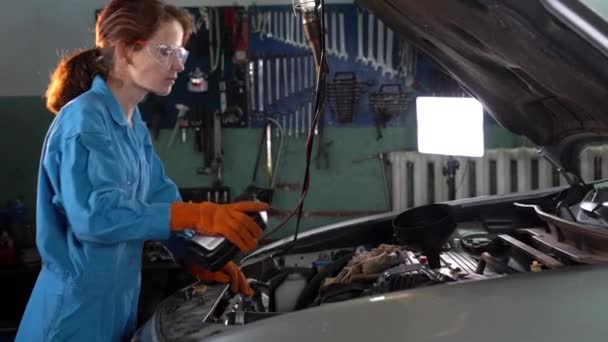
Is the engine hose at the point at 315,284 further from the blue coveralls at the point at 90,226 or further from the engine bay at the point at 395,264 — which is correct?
the blue coveralls at the point at 90,226

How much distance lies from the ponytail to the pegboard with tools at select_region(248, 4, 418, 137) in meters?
2.75

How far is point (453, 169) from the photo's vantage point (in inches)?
160

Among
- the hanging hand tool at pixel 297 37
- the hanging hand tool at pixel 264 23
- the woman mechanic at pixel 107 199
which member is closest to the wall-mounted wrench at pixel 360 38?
the hanging hand tool at pixel 297 37

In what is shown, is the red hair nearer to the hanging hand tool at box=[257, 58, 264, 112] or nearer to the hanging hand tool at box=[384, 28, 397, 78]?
the hanging hand tool at box=[257, 58, 264, 112]

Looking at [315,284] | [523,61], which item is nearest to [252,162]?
[315,284]

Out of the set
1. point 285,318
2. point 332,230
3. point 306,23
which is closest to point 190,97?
point 332,230

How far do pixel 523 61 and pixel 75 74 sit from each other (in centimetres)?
125

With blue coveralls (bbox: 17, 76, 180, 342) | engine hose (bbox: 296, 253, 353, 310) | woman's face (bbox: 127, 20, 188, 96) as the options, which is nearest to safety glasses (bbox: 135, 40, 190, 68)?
woman's face (bbox: 127, 20, 188, 96)

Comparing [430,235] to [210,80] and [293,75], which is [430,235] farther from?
[210,80]

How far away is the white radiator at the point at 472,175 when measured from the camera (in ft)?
14.3

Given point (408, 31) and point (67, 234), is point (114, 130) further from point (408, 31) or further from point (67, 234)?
point (408, 31)

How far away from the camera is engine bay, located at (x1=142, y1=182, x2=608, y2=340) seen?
4.91 feet

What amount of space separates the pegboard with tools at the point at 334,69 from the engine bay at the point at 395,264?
8.01 feet

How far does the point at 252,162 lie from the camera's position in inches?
187
